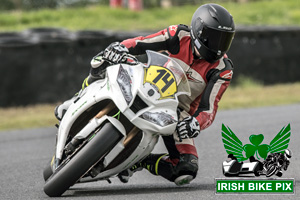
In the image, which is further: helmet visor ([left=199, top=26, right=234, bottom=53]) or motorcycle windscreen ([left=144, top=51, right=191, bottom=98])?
helmet visor ([left=199, top=26, right=234, bottom=53])

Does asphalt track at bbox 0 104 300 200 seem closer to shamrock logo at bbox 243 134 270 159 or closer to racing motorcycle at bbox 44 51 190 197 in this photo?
racing motorcycle at bbox 44 51 190 197

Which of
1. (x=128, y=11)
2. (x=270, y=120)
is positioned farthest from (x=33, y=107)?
(x=128, y=11)

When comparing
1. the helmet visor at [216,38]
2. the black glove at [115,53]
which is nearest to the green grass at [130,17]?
the black glove at [115,53]

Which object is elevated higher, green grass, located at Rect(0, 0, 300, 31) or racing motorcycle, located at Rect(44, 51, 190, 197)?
racing motorcycle, located at Rect(44, 51, 190, 197)

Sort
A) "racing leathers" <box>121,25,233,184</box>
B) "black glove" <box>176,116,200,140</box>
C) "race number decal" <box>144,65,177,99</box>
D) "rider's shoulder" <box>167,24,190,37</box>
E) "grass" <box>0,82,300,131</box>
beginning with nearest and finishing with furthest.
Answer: "race number decal" <box>144,65,177,99</box> < "black glove" <box>176,116,200,140</box> < "racing leathers" <box>121,25,233,184</box> < "rider's shoulder" <box>167,24,190,37</box> < "grass" <box>0,82,300,131</box>

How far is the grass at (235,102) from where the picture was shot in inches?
451

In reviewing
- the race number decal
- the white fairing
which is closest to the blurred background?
the white fairing

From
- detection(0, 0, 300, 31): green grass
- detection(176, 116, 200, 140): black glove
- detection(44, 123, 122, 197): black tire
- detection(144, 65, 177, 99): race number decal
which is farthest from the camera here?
detection(0, 0, 300, 31): green grass

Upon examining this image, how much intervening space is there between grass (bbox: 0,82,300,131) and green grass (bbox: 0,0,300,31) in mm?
6340

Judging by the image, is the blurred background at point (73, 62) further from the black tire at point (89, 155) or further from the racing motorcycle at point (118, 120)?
the black tire at point (89, 155)

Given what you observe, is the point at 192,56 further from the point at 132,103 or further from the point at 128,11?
the point at 128,11

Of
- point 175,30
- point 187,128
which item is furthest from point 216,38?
point 187,128

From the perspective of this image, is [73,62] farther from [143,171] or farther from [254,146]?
[254,146]

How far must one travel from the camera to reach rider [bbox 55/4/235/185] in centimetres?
504
